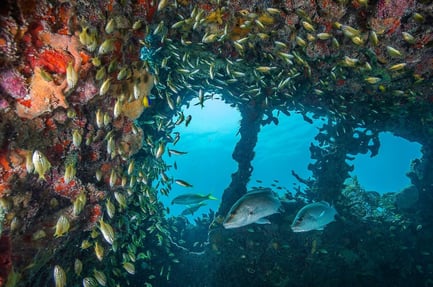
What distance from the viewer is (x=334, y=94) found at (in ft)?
28.1

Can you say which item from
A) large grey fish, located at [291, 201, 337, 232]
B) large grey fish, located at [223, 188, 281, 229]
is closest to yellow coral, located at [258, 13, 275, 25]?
large grey fish, located at [223, 188, 281, 229]

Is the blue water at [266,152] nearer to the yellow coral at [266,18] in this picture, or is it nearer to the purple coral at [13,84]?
the yellow coral at [266,18]

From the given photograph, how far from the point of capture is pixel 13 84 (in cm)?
334

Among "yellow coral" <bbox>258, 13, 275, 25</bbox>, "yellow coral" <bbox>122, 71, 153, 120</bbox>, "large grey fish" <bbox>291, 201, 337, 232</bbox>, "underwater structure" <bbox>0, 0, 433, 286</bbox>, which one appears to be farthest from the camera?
"large grey fish" <bbox>291, 201, 337, 232</bbox>

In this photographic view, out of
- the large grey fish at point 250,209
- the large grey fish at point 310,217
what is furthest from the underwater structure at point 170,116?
the large grey fish at point 310,217

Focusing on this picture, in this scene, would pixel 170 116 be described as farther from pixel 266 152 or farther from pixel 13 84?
pixel 266 152

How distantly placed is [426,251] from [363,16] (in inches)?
397

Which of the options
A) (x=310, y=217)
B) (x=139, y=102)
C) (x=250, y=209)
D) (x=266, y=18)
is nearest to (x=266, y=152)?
(x=310, y=217)

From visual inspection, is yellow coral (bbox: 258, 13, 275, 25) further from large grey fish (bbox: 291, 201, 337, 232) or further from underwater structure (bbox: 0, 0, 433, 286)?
large grey fish (bbox: 291, 201, 337, 232)

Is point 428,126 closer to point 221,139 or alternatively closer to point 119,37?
point 119,37

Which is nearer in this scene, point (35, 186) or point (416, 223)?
point (35, 186)

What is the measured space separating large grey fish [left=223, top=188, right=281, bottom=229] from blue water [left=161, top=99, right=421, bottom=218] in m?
33.9

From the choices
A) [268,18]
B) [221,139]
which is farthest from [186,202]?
[221,139]

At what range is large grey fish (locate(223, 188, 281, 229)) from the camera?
501 centimetres
